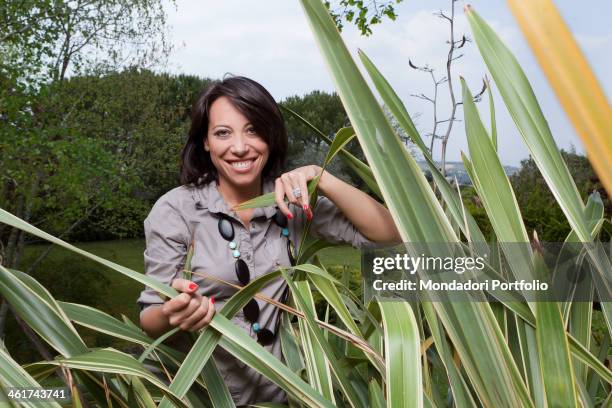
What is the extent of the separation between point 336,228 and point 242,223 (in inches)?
7.6

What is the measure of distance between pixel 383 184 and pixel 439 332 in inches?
9.5

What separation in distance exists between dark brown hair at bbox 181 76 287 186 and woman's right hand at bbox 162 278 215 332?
540mm

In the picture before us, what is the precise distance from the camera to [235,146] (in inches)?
48.7

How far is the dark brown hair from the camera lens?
4.17 feet

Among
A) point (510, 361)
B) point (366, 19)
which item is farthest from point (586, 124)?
point (366, 19)

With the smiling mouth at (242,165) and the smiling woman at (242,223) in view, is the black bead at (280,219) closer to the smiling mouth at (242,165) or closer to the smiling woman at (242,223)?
the smiling woman at (242,223)

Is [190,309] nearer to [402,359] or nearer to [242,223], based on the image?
[402,359]

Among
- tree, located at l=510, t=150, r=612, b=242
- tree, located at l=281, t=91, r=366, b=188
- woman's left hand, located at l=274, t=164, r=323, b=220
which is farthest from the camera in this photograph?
tree, located at l=281, t=91, r=366, b=188

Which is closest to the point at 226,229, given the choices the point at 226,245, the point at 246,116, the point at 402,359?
the point at 226,245

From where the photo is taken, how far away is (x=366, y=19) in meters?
4.09

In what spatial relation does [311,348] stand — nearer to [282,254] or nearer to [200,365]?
[200,365]

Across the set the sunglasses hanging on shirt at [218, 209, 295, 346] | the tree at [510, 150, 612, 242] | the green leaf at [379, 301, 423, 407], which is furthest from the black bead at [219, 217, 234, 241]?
the tree at [510, 150, 612, 242]

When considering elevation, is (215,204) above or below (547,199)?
below

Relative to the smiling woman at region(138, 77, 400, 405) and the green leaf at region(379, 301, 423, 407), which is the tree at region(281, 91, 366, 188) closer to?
the smiling woman at region(138, 77, 400, 405)
